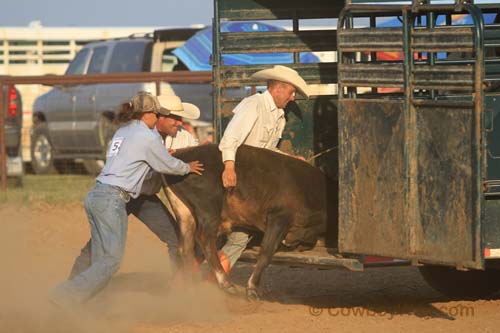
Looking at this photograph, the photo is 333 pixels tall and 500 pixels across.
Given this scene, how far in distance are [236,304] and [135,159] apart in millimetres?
1303

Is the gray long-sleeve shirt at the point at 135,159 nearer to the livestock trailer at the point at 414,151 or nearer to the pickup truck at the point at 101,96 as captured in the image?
the livestock trailer at the point at 414,151

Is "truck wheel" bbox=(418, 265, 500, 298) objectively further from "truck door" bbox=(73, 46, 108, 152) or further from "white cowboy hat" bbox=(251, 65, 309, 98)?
"truck door" bbox=(73, 46, 108, 152)

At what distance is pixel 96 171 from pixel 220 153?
11268 mm

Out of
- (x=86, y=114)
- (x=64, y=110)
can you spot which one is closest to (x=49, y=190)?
(x=86, y=114)

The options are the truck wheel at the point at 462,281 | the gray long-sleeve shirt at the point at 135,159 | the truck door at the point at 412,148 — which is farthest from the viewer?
the truck wheel at the point at 462,281

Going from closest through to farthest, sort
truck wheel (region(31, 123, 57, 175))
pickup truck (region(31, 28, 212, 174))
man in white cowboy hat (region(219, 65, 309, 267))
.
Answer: man in white cowboy hat (region(219, 65, 309, 267)) → pickup truck (region(31, 28, 212, 174)) → truck wheel (region(31, 123, 57, 175))

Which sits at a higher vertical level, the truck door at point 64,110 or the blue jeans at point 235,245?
the truck door at point 64,110

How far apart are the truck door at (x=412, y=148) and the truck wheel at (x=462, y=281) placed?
5.72 feet

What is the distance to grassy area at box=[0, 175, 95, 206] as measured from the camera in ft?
52.6

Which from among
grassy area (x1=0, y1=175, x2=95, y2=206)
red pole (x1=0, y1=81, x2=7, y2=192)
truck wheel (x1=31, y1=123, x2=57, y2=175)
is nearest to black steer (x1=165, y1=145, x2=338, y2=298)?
grassy area (x1=0, y1=175, x2=95, y2=206)

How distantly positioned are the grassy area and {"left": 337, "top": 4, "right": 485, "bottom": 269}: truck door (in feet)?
28.3

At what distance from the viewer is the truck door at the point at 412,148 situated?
7156 millimetres

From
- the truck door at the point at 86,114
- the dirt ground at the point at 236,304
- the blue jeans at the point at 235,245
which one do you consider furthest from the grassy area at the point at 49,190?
the blue jeans at the point at 235,245

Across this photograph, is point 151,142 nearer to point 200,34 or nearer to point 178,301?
point 178,301
